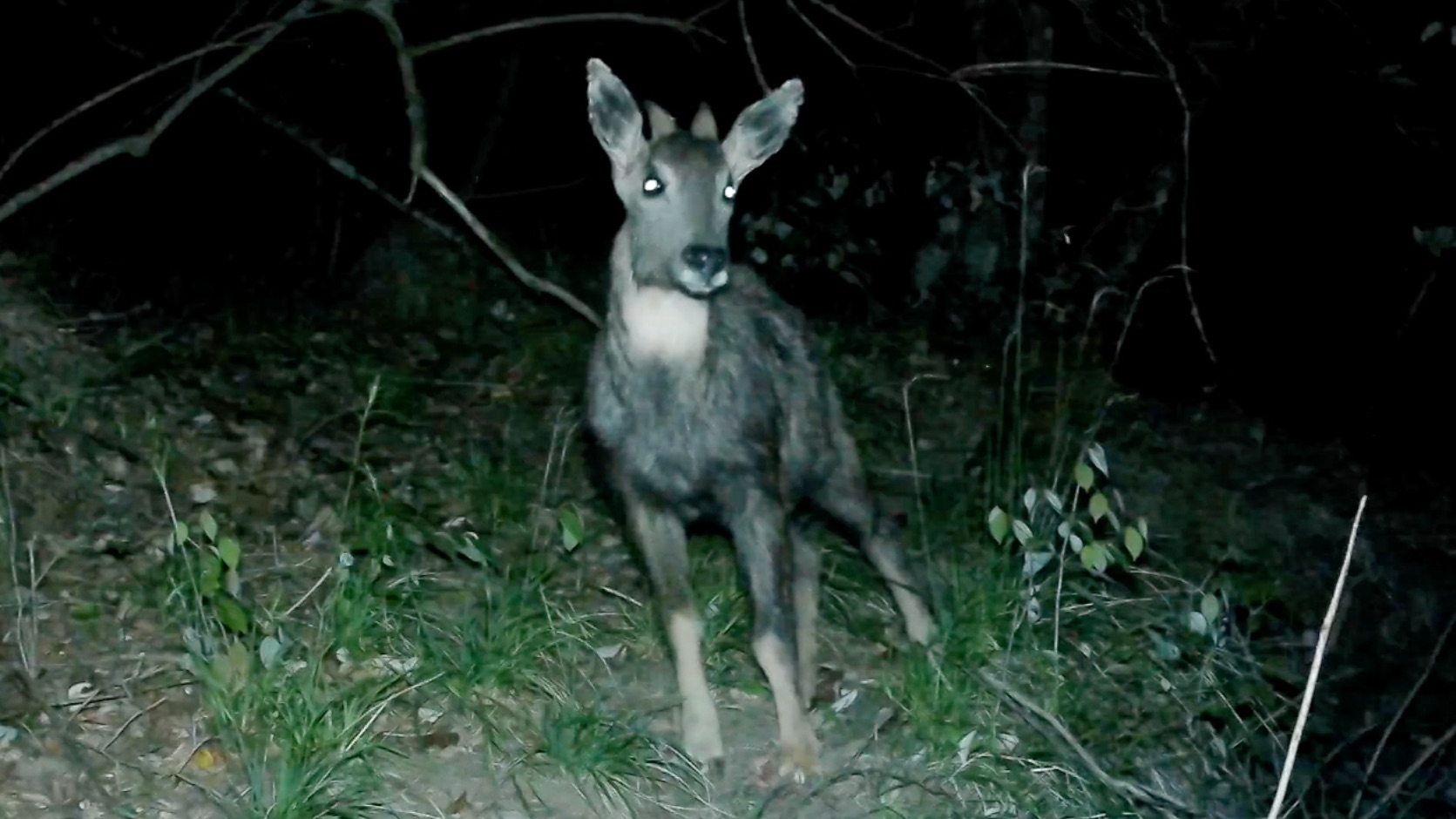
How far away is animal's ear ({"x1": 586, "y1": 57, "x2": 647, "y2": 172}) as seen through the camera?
18.2 ft

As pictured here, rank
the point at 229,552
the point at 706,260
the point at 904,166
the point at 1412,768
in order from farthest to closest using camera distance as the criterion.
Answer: the point at 904,166, the point at 706,260, the point at 229,552, the point at 1412,768

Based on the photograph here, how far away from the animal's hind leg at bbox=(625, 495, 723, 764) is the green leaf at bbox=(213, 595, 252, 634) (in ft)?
4.23

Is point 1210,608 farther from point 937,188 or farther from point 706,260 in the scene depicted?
point 937,188

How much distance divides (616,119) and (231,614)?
191cm

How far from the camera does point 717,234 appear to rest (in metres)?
5.39

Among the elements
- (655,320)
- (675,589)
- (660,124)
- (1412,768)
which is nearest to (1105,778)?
(1412,768)

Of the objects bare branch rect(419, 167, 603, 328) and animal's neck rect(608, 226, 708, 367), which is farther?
bare branch rect(419, 167, 603, 328)

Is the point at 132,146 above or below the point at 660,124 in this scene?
below

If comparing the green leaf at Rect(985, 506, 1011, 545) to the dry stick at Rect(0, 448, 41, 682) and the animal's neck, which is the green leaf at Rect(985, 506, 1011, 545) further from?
the dry stick at Rect(0, 448, 41, 682)

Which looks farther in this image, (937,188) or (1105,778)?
(937,188)

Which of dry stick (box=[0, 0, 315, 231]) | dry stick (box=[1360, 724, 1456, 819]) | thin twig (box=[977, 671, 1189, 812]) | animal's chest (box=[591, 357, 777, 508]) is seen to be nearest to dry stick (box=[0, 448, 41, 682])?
dry stick (box=[0, 0, 315, 231])

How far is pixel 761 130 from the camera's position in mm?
5688

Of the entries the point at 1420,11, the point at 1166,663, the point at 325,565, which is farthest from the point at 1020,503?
the point at 1420,11

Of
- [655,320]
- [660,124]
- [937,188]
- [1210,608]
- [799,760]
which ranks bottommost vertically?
[799,760]
